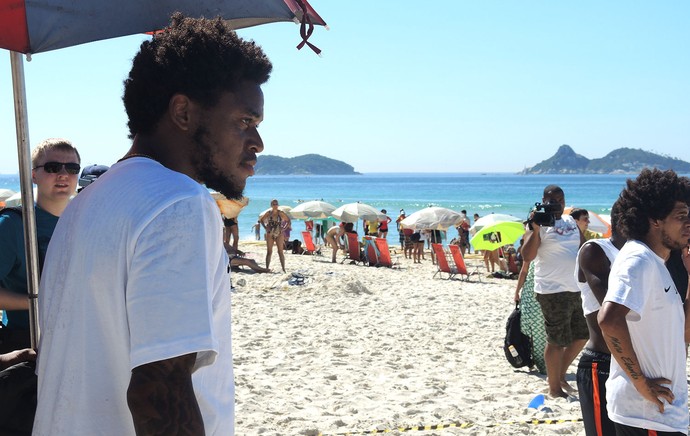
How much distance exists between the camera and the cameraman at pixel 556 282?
227 inches

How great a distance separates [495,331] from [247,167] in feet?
27.0

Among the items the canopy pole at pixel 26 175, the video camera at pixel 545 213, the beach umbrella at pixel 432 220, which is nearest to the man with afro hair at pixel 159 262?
the canopy pole at pixel 26 175

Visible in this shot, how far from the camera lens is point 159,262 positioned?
1.18 metres

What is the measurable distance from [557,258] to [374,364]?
7.83 ft

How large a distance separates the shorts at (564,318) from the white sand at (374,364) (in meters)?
0.52

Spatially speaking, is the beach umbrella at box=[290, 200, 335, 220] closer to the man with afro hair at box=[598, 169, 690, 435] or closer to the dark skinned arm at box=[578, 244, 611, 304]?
the dark skinned arm at box=[578, 244, 611, 304]

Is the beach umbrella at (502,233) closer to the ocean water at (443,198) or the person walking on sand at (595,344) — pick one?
the person walking on sand at (595,344)

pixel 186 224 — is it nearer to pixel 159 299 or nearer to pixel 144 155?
pixel 159 299

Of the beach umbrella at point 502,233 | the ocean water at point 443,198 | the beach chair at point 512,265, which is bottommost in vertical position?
the ocean water at point 443,198

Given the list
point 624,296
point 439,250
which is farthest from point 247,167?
point 439,250

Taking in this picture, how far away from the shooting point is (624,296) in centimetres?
271

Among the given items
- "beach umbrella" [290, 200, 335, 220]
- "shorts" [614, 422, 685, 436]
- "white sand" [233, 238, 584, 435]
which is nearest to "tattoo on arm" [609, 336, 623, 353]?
"shorts" [614, 422, 685, 436]

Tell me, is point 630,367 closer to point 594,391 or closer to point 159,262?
point 594,391

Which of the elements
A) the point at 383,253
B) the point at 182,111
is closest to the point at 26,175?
the point at 182,111
